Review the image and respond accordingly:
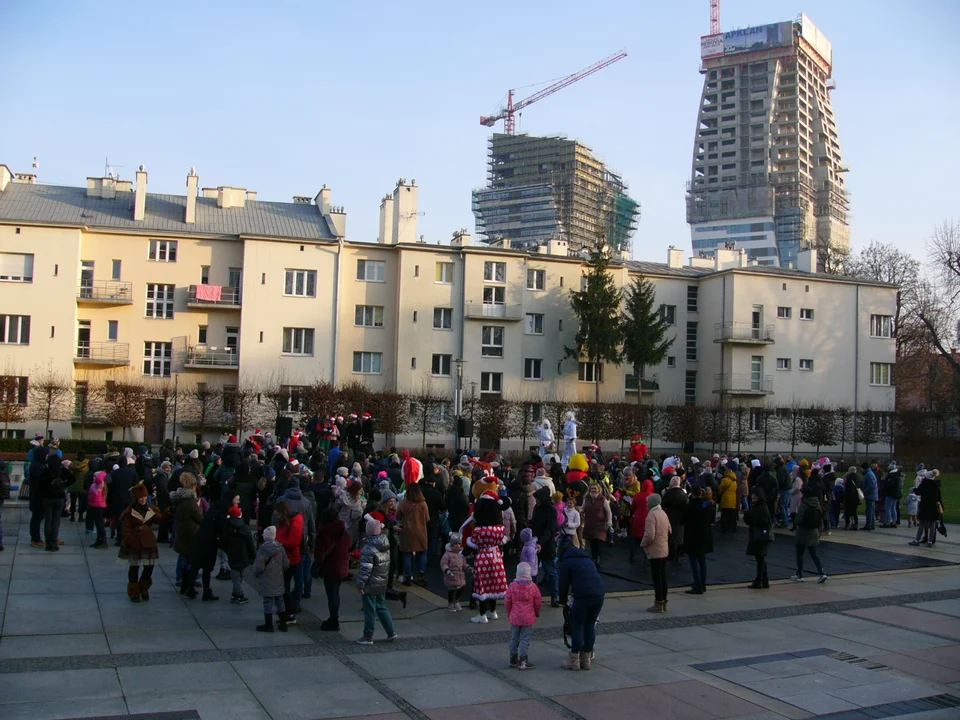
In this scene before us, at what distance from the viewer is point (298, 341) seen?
164 feet

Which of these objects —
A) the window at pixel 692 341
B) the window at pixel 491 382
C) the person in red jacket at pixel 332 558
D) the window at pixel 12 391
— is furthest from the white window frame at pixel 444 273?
the person in red jacket at pixel 332 558

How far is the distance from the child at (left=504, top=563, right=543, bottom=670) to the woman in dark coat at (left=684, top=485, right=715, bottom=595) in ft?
16.8

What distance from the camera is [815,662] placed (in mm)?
10672

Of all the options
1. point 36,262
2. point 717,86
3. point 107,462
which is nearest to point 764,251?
point 717,86

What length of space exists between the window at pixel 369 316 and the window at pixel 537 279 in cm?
972

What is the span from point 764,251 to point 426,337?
459 ft

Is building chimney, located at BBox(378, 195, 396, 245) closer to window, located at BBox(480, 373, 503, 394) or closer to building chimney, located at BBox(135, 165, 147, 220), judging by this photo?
window, located at BBox(480, 373, 503, 394)

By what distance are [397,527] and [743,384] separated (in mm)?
47050

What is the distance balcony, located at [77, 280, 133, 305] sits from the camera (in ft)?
156

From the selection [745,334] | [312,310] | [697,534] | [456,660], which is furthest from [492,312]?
[456,660]

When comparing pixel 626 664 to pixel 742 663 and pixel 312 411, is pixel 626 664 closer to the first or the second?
pixel 742 663

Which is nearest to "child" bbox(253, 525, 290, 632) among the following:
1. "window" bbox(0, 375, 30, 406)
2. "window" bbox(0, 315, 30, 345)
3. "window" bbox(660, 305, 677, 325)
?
"window" bbox(0, 375, 30, 406)

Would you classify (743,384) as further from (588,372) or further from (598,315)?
(598,315)

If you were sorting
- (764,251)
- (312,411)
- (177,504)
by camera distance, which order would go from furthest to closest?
(764,251), (312,411), (177,504)
